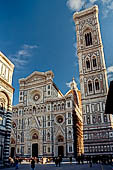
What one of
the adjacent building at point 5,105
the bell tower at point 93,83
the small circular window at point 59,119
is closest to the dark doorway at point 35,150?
the small circular window at point 59,119

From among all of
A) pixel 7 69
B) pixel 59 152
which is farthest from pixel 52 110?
pixel 7 69

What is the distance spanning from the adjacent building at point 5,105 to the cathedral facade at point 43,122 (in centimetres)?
1755

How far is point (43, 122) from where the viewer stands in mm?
34812

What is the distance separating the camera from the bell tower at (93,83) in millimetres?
29062

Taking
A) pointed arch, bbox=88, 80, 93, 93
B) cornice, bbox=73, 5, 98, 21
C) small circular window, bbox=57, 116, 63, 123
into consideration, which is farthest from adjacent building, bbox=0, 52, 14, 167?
cornice, bbox=73, 5, 98, 21

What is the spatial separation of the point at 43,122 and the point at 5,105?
1920cm

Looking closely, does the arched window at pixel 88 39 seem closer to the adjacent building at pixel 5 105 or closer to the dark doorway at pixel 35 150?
the dark doorway at pixel 35 150

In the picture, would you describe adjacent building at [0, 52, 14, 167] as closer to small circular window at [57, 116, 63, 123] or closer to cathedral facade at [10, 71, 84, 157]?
cathedral facade at [10, 71, 84, 157]

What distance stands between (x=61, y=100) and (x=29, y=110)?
7596 millimetres

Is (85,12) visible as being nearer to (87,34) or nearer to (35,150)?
(87,34)

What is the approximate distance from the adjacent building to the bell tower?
690 inches

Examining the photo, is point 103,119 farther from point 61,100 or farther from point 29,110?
point 29,110

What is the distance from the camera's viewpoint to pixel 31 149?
33.8 m

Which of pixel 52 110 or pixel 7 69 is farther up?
pixel 7 69
